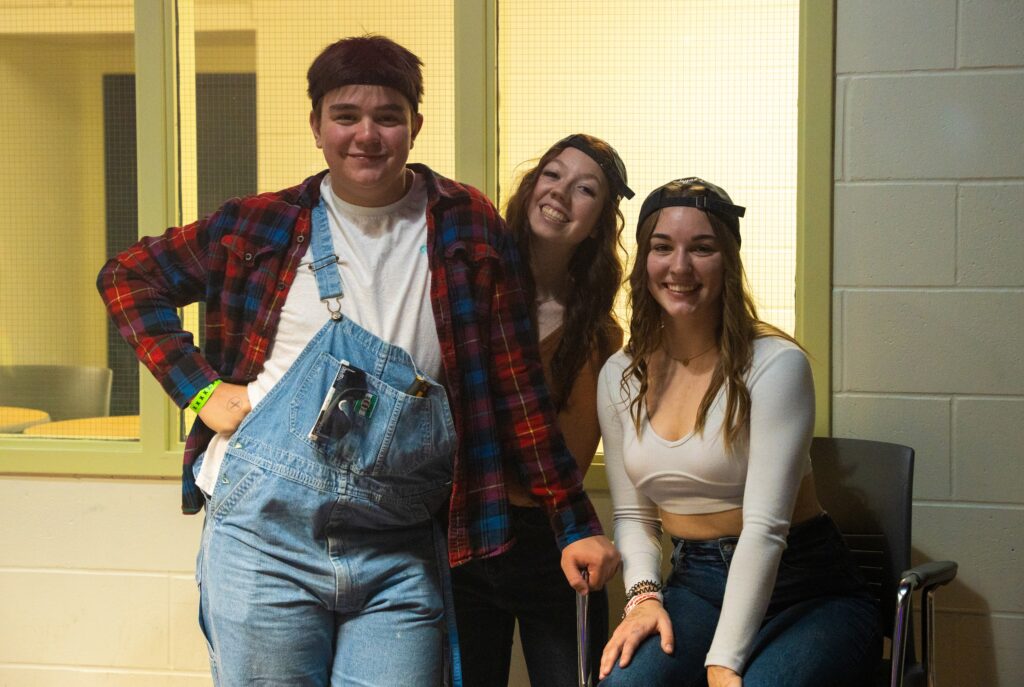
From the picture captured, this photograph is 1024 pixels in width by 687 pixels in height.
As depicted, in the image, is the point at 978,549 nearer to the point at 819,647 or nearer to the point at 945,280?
the point at 945,280

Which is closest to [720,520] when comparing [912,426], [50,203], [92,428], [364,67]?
[912,426]

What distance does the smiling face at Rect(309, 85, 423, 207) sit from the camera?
5.41 ft

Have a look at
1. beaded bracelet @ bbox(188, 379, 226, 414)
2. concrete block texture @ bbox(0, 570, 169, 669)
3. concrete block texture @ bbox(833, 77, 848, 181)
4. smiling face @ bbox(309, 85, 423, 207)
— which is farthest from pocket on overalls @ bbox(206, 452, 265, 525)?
concrete block texture @ bbox(833, 77, 848, 181)

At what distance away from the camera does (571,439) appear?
2.03m

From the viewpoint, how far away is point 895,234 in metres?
2.19

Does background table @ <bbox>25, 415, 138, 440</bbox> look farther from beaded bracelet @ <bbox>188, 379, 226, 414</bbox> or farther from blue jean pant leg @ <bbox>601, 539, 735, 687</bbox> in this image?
blue jean pant leg @ <bbox>601, 539, 735, 687</bbox>

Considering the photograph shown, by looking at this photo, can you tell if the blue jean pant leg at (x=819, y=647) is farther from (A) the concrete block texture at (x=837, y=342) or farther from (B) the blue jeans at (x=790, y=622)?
(A) the concrete block texture at (x=837, y=342)

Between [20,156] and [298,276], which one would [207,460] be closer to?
[298,276]

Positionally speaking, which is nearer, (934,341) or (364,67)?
(364,67)

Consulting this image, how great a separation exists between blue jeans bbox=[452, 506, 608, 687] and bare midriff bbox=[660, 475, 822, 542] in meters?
0.25

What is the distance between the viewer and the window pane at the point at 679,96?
2275 millimetres

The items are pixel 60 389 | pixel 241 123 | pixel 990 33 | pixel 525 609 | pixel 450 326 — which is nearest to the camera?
pixel 450 326

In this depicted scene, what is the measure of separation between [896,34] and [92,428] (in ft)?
7.13

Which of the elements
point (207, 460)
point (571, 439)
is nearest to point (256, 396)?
point (207, 460)
